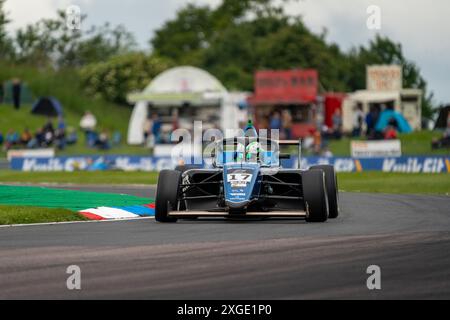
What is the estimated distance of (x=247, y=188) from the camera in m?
17.8

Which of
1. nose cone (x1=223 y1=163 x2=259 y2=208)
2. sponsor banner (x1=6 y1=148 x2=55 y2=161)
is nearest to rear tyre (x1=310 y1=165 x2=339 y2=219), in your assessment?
nose cone (x1=223 y1=163 x2=259 y2=208)

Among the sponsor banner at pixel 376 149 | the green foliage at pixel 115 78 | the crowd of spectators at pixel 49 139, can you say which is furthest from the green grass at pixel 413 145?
the green foliage at pixel 115 78

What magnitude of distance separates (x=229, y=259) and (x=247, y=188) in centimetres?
535

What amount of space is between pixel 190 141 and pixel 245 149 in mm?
26862

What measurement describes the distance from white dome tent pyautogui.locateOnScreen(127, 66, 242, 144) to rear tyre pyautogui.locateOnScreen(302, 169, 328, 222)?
37526 mm

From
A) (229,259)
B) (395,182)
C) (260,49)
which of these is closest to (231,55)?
(260,49)

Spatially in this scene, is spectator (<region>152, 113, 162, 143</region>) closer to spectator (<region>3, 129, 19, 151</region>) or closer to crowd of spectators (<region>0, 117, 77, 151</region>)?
crowd of spectators (<region>0, 117, 77, 151</region>)

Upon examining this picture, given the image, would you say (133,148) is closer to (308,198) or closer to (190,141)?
(190,141)

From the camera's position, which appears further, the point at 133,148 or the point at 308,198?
the point at 133,148

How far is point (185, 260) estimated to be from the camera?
40.8ft

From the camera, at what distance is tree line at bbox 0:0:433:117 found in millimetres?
73750

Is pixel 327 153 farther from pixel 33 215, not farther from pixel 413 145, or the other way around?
pixel 33 215

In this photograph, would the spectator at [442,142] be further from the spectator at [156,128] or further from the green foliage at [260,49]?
the green foliage at [260,49]
